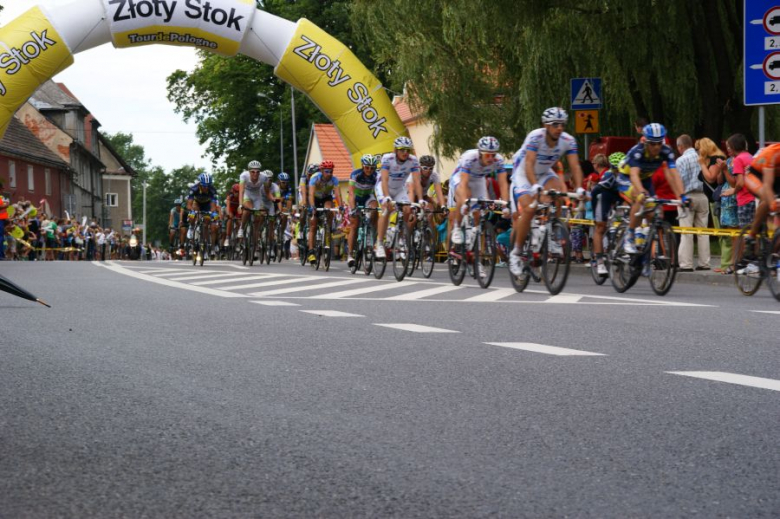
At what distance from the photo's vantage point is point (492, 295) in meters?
14.3

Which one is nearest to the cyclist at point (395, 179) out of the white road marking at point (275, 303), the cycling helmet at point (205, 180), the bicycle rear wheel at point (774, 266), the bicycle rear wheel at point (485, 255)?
the bicycle rear wheel at point (485, 255)

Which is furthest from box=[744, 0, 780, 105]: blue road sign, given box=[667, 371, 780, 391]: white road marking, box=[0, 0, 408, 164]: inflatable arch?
box=[0, 0, 408, 164]: inflatable arch

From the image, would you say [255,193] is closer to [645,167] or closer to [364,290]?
[364,290]

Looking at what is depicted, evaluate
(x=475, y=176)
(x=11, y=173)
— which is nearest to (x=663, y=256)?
(x=475, y=176)

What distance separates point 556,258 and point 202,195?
13.1m

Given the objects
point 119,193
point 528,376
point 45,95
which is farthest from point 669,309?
point 119,193

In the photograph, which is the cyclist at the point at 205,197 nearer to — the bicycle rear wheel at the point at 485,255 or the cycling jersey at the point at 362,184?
the cycling jersey at the point at 362,184

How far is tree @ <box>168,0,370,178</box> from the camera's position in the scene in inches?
2559

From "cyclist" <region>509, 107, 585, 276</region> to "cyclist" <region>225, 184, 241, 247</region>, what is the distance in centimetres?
1208

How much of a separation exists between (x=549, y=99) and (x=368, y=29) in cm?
544

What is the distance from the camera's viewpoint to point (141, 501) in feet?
13.4

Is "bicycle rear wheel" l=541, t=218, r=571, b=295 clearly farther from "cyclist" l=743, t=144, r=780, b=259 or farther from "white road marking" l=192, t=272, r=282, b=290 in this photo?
"white road marking" l=192, t=272, r=282, b=290

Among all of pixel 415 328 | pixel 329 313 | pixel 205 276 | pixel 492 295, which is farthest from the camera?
pixel 205 276

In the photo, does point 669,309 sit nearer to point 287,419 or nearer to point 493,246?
point 493,246
